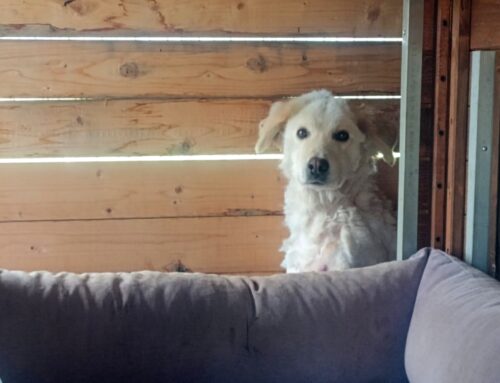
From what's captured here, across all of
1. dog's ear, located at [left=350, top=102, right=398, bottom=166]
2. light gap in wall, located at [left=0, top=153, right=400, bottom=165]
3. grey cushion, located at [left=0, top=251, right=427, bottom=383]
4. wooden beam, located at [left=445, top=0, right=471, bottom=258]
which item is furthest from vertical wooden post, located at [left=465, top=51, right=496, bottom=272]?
light gap in wall, located at [left=0, top=153, right=400, bottom=165]

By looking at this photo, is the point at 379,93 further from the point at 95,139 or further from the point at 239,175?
the point at 95,139

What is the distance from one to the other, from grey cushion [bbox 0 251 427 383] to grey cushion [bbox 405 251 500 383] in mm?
61

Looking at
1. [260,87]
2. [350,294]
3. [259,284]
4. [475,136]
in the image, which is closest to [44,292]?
[259,284]

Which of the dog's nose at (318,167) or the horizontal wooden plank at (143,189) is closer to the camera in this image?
the dog's nose at (318,167)

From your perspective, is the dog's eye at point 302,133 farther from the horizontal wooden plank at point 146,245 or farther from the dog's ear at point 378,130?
the horizontal wooden plank at point 146,245

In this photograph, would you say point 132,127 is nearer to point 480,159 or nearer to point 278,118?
point 278,118

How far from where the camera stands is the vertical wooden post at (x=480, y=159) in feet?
4.19

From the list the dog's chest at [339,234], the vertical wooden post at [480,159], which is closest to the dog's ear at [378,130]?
the dog's chest at [339,234]

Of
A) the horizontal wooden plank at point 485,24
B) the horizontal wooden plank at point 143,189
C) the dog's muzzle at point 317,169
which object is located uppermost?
the horizontal wooden plank at point 485,24

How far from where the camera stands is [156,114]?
5.41 ft

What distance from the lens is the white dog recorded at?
4.81 feet

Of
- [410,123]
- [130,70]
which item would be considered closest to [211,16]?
[130,70]

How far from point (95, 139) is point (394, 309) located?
2.88ft

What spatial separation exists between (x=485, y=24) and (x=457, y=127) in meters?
0.22
